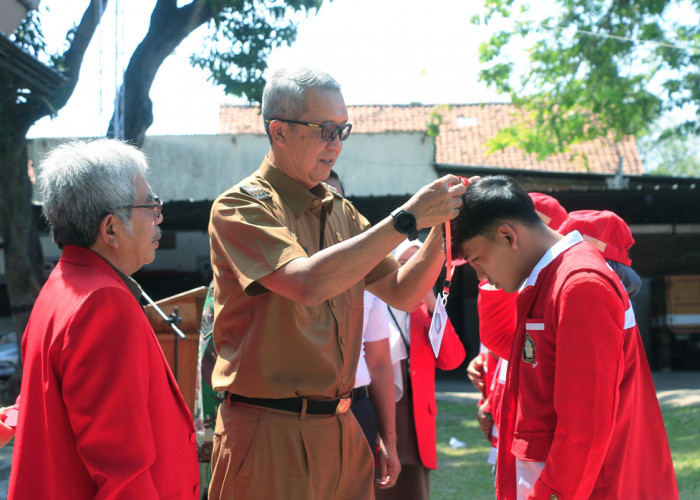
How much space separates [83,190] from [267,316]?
650 millimetres

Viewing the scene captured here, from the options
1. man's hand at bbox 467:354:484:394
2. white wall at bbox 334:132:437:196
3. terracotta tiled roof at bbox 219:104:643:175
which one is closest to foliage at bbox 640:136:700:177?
terracotta tiled roof at bbox 219:104:643:175

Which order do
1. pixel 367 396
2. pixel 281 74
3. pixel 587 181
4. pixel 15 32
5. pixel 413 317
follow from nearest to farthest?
pixel 281 74
pixel 367 396
pixel 413 317
pixel 15 32
pixel 587 181

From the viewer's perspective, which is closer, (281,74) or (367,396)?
(281,74)

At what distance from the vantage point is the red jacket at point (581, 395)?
6.46ft

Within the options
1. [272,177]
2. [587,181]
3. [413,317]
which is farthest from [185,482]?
[587,181]

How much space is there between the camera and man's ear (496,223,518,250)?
231 centimetres

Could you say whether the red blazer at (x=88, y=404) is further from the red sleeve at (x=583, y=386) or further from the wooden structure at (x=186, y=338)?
the wooden structure at (x=186, y=338)

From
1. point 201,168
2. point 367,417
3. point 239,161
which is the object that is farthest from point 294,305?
point 201,168

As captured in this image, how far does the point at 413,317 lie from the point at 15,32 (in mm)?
6319

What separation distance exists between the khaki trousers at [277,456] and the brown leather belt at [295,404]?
0.02 m

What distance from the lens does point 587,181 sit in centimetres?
1928

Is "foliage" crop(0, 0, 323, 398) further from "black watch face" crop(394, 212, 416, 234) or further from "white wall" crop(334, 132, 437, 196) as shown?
"white wall" crop(334, 132, 437, 196)

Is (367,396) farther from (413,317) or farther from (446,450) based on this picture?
(446,450)

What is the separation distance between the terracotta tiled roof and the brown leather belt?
22.9 metres
